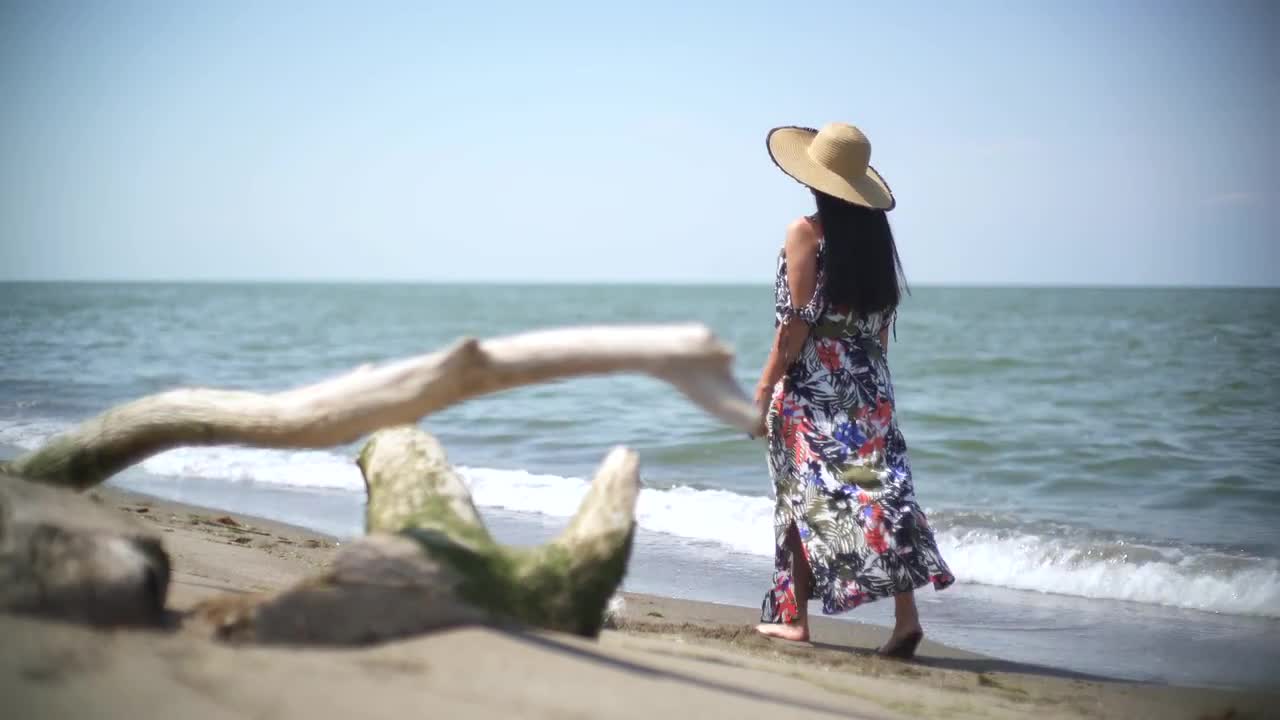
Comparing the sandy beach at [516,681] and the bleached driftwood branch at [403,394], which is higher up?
the bleached driftwood branch at [403,394]

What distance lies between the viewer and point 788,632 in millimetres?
4582

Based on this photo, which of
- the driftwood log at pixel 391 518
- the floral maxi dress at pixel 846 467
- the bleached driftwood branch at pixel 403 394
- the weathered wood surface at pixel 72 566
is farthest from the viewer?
the floral maxi dress at pixel 846 467

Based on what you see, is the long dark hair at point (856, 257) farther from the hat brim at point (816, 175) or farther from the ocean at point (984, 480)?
the ocean at point (984, 480)

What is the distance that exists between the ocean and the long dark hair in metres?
1.96

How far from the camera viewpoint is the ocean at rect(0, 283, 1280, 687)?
5.69 metres

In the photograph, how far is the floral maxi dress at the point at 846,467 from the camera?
4.30m

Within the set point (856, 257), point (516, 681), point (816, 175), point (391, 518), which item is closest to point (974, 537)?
point (856, 257)

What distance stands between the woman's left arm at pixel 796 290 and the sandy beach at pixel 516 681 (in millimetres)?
1200

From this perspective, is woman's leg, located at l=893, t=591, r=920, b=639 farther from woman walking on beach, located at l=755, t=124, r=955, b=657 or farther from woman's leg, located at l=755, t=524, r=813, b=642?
woman's leg, located at l=755, t=524, r=813, b=642

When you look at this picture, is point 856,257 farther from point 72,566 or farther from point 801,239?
point 72,566

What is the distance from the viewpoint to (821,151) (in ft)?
14.7

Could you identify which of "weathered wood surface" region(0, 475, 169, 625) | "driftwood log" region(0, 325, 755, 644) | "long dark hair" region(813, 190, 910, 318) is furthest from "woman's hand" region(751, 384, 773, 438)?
"weathered wood surface" region(0, 475, 169, 625)


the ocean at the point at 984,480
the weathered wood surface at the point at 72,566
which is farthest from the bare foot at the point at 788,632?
the weathered wood surface at the point at 72,566

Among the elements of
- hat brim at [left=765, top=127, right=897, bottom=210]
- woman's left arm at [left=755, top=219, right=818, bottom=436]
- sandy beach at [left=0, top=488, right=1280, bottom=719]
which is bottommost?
sandy beach at [left=0, top=488, right=1280, bottom=719]
